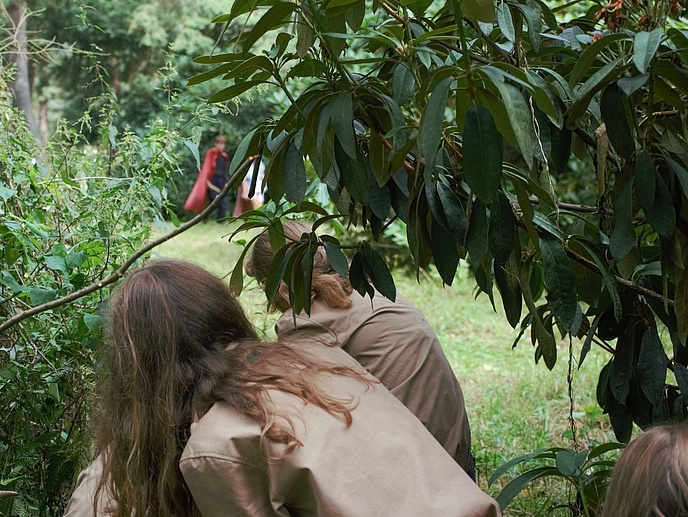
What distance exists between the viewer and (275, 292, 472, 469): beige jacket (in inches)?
119

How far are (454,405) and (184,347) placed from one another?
54.0 inches

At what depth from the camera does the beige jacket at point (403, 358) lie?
3.03 meters

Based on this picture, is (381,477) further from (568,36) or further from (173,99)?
(173,99)

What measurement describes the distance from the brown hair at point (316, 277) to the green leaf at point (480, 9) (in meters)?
1.46

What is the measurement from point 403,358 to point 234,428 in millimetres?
1366

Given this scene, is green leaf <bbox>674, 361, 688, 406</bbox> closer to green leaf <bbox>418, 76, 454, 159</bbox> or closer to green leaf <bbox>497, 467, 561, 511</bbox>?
green leaf <bbox>497, 467, 561, 511</bbox>

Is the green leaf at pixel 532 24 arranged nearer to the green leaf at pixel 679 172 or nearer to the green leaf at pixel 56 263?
the green leaf at pixel 679 172

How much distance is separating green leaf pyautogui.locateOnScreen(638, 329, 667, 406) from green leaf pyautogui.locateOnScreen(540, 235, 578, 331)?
0.44m

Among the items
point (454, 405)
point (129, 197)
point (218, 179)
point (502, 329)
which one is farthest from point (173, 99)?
point (218, 179)

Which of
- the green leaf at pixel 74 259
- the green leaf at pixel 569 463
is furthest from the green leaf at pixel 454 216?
the green leaf at pixel 74 259

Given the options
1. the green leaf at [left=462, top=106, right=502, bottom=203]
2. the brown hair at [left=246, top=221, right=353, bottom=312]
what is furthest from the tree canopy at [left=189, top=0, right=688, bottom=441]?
the brown hair at [left=246, top=221, right=353, bottom=312]

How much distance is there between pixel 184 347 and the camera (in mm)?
1963

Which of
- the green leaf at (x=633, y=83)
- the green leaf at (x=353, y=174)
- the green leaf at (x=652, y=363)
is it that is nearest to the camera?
the green leaf at (x=633, y=83)

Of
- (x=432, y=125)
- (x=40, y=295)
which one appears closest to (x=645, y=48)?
(x=432, y=125)
